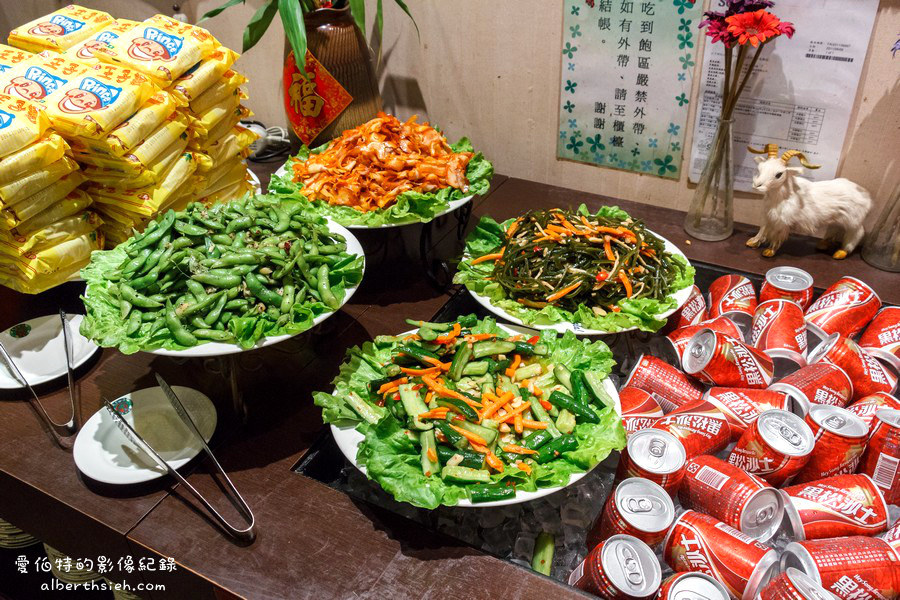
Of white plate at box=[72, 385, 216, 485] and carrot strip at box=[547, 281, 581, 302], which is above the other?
carrot strip at box=[547, 281, 581, 302]

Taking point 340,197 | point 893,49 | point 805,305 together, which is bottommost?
point 805,305

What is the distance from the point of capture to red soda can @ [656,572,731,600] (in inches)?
40.0

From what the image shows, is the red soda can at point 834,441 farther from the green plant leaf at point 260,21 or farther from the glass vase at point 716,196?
the green plant leaf at point 260,21

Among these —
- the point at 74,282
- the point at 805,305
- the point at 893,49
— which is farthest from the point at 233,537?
the point at 893,49

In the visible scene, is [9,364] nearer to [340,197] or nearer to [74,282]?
[74,282]

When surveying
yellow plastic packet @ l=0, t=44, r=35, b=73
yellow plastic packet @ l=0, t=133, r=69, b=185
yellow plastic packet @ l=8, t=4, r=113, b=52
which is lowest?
yellow plastic packet @ l=0, t=133, r=69, b=185

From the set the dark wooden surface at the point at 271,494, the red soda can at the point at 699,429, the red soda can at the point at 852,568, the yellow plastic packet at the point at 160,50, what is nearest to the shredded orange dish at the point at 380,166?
the dark wooden surface at the point at 271,494

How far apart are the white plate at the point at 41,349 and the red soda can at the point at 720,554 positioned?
1554 millimetres

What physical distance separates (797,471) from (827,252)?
44.0 inches

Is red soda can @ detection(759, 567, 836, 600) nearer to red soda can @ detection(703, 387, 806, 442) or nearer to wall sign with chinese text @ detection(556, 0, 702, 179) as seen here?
red soda can @ detection(703, 387, 806, 442)

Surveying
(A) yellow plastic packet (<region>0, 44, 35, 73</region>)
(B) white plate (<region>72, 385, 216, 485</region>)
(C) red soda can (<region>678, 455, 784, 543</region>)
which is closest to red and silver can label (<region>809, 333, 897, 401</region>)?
(C) red soda can (<region>678, 455, 784, 543</region>)

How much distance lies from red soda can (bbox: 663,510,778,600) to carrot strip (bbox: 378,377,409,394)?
2.07 ft

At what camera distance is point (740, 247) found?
2.13 meters

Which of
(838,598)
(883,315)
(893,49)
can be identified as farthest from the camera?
(893,49)
